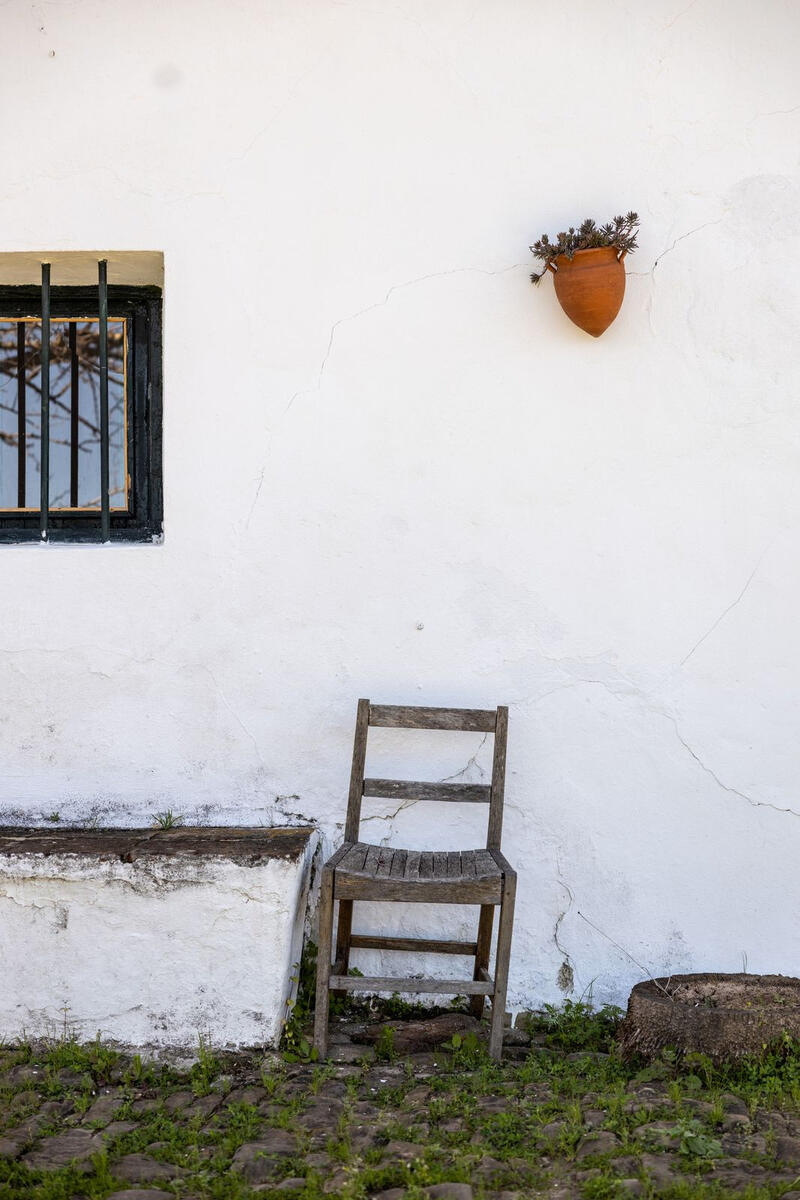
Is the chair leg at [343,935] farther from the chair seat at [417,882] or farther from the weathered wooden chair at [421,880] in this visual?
the chair seat at [417,882]

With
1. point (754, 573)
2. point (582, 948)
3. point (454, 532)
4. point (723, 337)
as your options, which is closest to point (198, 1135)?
point (582, 948)

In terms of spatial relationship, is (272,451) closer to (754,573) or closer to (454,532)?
(454,532)

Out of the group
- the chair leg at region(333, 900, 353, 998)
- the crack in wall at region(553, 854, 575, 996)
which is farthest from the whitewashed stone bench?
the crack in wall at region(553, 854, 575, 996)

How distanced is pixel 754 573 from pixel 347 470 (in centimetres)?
132

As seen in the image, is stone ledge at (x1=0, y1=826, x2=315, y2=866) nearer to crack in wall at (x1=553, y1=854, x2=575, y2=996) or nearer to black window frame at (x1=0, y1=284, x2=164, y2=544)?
crack in wall at (x1=553, y1=854, x2=575, y2=996)

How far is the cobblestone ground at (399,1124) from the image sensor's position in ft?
6.81

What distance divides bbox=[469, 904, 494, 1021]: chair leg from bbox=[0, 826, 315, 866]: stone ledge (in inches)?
23.0

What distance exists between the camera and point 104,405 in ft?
11.1

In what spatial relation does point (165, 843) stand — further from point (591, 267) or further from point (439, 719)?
point (591, 267)

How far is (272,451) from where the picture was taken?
10.3 ft

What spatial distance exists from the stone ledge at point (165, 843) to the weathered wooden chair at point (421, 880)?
181mm

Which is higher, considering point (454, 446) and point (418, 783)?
point (454, 446)

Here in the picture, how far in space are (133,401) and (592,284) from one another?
63.2 inches

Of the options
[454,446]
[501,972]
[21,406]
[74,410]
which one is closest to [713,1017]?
[501,972]
